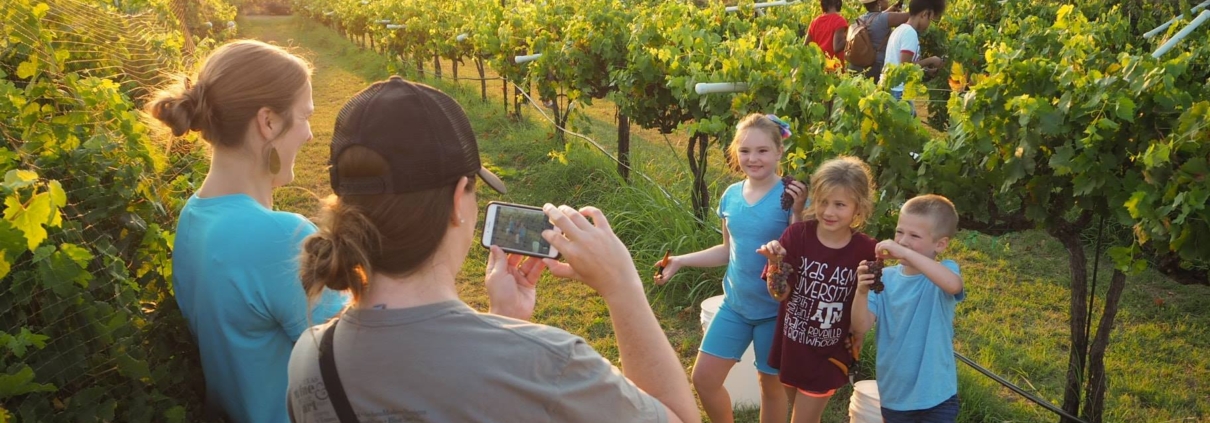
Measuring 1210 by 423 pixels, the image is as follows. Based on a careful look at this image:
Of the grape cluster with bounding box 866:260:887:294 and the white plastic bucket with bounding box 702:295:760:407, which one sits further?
the white plastic bucket with bounding box 702:295:760:407

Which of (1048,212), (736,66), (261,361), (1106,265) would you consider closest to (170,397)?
(261,361)

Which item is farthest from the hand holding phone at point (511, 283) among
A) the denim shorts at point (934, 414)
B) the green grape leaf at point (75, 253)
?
the denim shorts at point (934, 414)

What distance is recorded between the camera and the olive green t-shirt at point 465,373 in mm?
1336

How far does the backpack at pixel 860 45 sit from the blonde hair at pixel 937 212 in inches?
175

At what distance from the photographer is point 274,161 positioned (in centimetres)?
219

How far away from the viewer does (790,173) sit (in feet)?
13.6

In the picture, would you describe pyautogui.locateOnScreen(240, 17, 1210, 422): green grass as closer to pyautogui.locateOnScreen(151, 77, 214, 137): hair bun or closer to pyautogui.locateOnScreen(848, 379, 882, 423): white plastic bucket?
pyautogui.locateOnScreen(848, 379, 882, 423): white plastic bucket

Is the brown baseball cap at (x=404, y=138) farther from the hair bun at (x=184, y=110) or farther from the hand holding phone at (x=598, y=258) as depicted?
the hair bun at (x=184, y=110)

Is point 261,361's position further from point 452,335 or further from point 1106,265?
point 1106,265

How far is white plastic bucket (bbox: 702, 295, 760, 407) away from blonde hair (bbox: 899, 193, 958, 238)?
4.82ft

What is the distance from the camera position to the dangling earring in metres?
2.18

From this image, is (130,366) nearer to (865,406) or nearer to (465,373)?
(465,373)

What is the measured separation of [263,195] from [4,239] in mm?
585

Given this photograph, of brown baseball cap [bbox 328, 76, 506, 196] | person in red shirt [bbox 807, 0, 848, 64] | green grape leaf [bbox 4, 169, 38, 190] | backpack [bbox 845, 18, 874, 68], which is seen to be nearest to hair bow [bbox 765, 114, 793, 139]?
brown baseball cap [bbox 328, 76, 506, 196]
